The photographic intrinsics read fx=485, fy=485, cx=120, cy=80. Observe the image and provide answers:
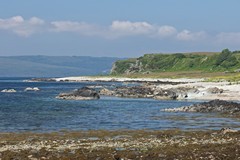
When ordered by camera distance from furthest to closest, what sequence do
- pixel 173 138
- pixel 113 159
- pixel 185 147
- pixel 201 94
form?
1. pixel 201 94
2. pixel 173 138
3. pixel 185 147
4. pixel 113 159

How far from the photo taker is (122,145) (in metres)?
34.1

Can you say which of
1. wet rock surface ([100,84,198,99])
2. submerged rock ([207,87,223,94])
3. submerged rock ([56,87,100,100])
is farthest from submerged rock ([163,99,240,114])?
submerged rock ([56,87,100,100])

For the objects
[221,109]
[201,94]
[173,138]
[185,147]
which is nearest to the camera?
[185,147]

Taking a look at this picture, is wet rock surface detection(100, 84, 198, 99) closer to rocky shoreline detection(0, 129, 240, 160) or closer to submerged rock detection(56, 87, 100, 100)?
submerged rock detection(56, 87, 100, 100)

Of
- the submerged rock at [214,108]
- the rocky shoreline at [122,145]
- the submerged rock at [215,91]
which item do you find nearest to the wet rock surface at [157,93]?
the submerged rock at [215,91]

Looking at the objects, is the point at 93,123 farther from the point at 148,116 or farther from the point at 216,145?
the point at 216,145

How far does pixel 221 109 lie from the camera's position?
64.7 m

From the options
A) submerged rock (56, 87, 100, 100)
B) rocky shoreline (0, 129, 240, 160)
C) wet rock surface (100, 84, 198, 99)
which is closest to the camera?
rocky shoreline (0, 129, 240, 160)

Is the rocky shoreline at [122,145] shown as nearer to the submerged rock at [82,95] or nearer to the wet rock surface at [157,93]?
the wet rock surface at [157,93]

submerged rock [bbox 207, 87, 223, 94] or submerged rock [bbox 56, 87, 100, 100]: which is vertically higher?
submerged rock [bbox 207, 87, 223, 94]

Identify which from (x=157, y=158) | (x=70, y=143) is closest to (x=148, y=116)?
(x=70, y=143)

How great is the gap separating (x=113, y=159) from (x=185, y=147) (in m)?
6.26

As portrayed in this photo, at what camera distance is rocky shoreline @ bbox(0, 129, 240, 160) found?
29391 millimetres

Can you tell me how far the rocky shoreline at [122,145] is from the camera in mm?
29391
